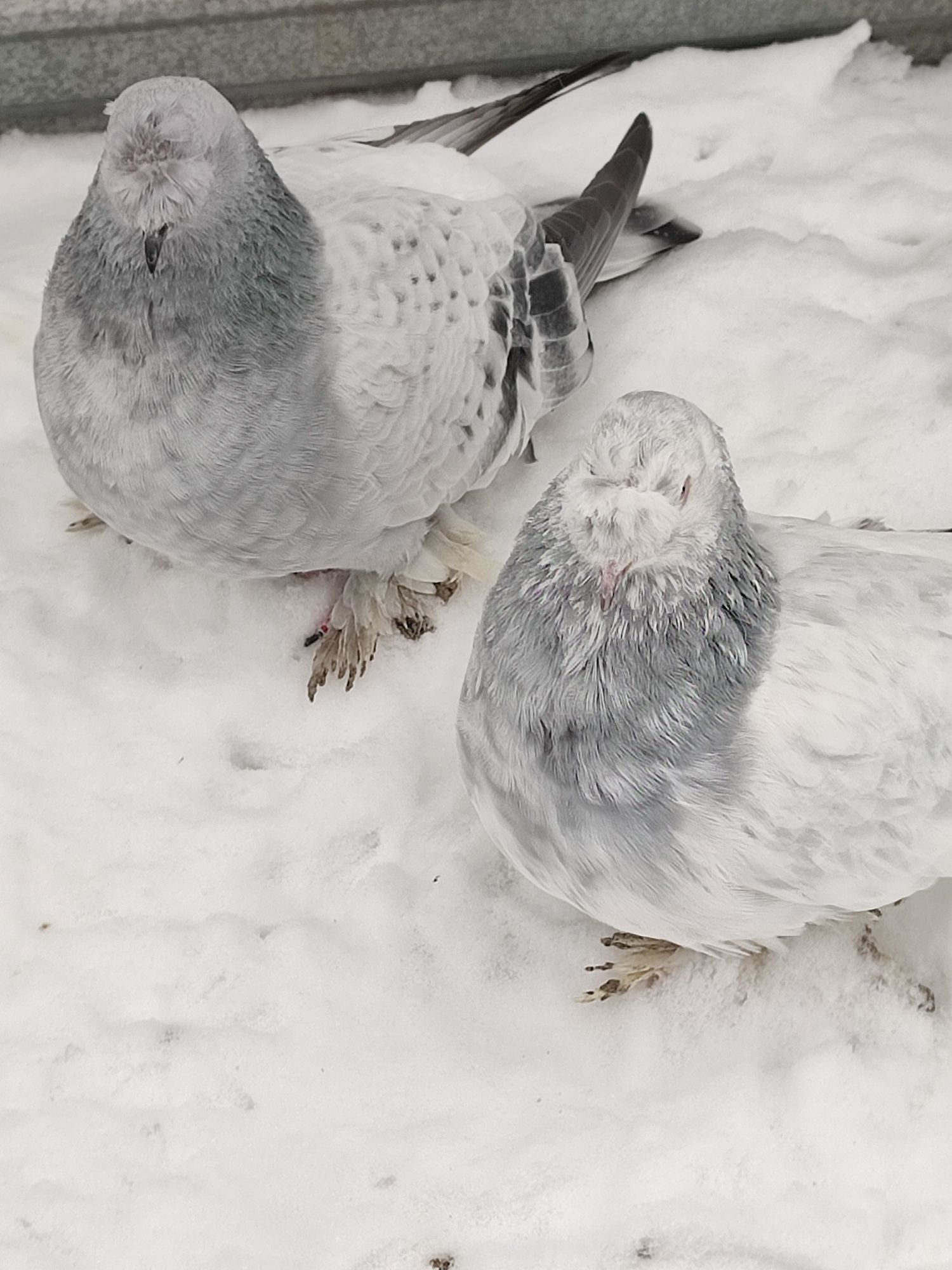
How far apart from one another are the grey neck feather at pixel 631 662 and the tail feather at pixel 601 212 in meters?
1.04

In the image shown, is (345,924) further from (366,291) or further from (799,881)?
(366,291)

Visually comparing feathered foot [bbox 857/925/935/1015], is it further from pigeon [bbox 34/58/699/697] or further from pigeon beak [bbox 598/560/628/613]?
pigeon [bbox 34/58/699/697]

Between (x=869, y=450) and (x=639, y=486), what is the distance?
130 centimetres

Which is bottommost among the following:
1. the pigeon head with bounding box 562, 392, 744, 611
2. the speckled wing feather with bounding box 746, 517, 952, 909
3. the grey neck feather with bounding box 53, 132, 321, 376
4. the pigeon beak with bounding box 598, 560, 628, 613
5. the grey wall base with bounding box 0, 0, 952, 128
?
the speckled wing feather with bounding box 746, 517, 952, 909

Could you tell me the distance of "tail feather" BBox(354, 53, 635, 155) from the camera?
102 inches

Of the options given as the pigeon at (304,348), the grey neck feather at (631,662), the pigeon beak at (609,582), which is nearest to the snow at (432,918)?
the pigeon at (304,348)

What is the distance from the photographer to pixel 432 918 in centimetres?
223

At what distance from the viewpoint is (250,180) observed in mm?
1890

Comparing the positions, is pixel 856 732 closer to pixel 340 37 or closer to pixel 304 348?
pixel 304 348

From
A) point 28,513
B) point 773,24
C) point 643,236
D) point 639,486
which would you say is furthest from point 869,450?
point 28,513

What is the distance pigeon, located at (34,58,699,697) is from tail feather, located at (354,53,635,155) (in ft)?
0.33

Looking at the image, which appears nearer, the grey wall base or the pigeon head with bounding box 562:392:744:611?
the pigeon head with bounding box 562:392:744:611

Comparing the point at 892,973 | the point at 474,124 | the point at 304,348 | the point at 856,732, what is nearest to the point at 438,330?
the point at 304,348

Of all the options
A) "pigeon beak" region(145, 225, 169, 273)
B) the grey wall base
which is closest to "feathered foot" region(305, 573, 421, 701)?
"pigeon beak" region(145, 225, 169, 273)
